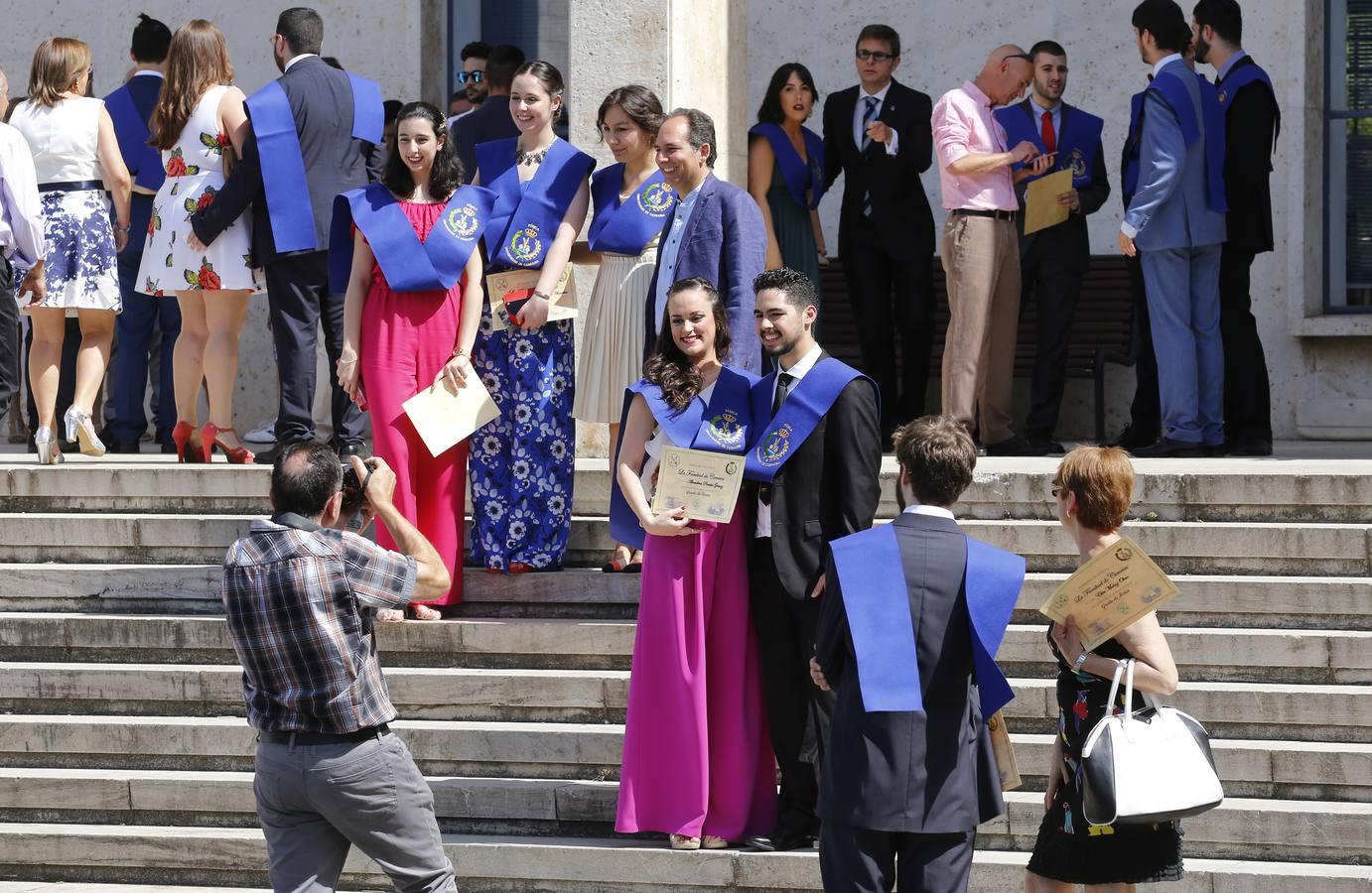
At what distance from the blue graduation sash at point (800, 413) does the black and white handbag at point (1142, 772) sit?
1.39m

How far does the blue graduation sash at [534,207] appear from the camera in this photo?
7.66m

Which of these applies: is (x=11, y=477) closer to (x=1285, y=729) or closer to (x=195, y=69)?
(x=195, y=69)

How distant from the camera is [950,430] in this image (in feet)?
16.5

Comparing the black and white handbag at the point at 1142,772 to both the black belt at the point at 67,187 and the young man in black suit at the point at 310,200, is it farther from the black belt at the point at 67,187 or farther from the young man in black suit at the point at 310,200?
the black belt at the point at 67,187

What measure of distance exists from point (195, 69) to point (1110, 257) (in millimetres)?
5227

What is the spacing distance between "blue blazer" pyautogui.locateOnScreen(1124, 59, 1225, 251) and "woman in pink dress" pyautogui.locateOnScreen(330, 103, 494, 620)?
2989 mm

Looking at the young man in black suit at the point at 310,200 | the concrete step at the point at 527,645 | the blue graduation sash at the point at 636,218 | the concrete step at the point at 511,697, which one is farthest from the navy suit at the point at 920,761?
the young man in black suit at the point at 310,200

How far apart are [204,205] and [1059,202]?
3817 millimetres

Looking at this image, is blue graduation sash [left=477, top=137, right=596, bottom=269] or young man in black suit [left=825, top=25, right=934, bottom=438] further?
young man in black suit [left=825, top=25, right=934, bottom=438]

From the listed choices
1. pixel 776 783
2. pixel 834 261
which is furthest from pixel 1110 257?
pixel 776 783

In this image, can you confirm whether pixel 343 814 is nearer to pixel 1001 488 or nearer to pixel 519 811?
pixel 519 811

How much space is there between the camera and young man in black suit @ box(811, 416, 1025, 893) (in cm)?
482

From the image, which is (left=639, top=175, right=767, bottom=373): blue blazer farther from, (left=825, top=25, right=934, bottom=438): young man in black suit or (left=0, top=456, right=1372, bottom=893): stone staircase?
(left=825, top=25, right=934, bottom=438): young man in black suit

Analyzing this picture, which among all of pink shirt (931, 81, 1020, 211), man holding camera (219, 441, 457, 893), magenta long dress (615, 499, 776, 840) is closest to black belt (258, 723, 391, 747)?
man holding camera (219, 441, 457, 893)
